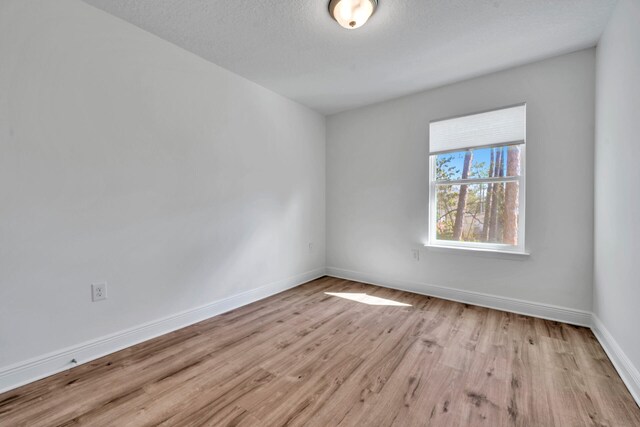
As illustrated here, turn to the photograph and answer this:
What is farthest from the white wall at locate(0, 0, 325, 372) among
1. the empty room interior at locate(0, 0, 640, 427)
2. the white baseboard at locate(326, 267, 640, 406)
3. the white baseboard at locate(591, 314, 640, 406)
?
the white baseboard at locate(591, 314, 640, 406)

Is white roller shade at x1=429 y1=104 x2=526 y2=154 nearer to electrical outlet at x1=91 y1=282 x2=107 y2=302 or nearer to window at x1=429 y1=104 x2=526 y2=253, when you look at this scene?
window at x1=429 y1=104 x2=526 y2=253

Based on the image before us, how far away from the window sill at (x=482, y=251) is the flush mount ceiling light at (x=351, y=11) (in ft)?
7.88

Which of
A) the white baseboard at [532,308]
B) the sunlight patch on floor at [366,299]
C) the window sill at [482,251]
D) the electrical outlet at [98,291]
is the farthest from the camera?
the sunlight patch on floor at [366,299]

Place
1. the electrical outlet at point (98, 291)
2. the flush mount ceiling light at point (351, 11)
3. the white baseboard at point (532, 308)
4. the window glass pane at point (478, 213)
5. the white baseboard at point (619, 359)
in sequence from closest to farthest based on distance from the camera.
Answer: the white baseboard at point (619, 359) < the white baseboard at point (532, 308) < the flush mount ceiling light at point (351, 11) < the electrical outlet at point (98, 291) < the window glass pane at point (478, 213)

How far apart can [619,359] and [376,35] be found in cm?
285

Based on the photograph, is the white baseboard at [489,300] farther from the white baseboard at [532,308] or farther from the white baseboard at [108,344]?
the white baseboard at [108,344]

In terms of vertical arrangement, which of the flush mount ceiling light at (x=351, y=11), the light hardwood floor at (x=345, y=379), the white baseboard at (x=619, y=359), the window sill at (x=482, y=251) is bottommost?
the light hardwood floor at (x=345, y=379)

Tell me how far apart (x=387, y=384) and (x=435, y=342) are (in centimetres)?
71

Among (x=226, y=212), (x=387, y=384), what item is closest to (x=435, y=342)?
(x=387, y=384)

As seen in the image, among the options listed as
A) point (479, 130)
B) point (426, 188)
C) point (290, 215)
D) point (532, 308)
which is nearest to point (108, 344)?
point (290, 215)

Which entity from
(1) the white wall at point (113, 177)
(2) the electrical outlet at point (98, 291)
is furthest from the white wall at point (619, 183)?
(2) the electrical outlet at point (98, 291)

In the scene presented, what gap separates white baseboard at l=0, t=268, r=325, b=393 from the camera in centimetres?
162

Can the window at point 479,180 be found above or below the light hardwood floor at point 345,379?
above

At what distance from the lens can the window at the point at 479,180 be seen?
107 inches
